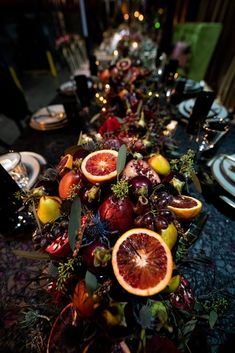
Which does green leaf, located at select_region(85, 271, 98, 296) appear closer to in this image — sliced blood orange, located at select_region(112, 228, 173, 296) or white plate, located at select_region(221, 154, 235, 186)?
sliced blood orange, located at select_region(112, 228, 173, 296)

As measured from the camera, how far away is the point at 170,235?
49cm

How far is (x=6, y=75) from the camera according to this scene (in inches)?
69.5

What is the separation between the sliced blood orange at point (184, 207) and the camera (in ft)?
1.82

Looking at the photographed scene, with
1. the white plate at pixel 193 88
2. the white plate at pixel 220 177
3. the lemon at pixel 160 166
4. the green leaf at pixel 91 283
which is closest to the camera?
the green leaf at pixel 91 283

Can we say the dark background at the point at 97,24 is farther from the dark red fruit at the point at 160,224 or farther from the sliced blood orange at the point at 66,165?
the dark red fruit at the point at 160,224

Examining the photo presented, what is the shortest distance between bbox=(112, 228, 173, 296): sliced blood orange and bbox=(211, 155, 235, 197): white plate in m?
0.45

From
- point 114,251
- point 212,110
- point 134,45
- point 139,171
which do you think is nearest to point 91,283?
point 114,251

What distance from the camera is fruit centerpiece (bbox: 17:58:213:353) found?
0.40 metres

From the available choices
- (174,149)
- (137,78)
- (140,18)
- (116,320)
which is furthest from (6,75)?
(140,18)

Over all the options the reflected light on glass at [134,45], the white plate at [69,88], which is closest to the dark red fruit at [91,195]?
the white plate at [69,88]

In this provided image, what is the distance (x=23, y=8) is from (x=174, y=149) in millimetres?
6886

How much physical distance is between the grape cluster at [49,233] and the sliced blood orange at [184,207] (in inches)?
11.2

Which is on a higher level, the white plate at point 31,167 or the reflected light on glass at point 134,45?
the reflected light on glass at point 134,45

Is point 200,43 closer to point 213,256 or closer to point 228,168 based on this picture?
point 228,168
